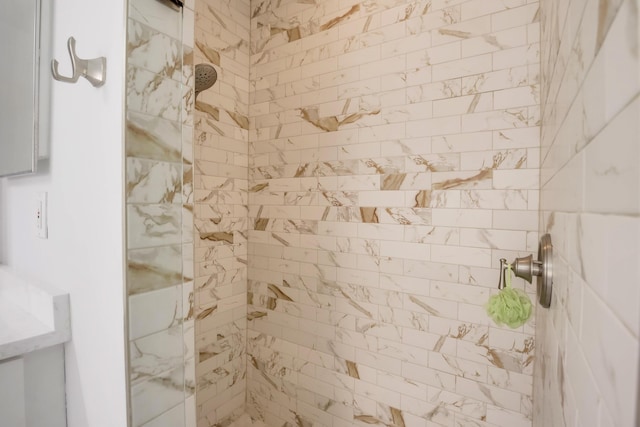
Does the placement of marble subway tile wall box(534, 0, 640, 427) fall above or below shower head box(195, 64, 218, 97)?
below

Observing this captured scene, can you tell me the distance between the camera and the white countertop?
782mm

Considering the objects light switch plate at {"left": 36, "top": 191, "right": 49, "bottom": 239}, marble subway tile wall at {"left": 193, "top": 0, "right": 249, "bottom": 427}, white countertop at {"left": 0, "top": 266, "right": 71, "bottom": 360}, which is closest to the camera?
white countertop at {"left": 0, "top": 266, "right": 71, "bottom": 360}

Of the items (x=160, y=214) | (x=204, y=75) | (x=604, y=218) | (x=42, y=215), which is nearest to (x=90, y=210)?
(x=160, y=214)

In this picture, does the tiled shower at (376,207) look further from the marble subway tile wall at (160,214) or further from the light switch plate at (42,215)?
the light switch plate at (42,215)

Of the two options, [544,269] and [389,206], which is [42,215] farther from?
[544,269]

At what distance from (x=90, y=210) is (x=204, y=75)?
82cm

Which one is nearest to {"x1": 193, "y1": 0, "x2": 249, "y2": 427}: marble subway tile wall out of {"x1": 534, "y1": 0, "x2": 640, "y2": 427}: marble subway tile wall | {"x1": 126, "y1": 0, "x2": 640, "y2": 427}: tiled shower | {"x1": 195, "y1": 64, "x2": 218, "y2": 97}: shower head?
{"x1": 126, "y1": 0, "x2": 640, "y2": 427}: tiled shower

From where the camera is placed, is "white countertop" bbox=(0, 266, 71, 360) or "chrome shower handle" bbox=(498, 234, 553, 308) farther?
"white countertop" bbox=(0, 266, 71, 360)

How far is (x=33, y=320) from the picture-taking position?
0.91 metres

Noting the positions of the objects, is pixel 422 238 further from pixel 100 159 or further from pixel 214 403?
pixel 214 403

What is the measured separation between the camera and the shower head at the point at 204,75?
1270 mm

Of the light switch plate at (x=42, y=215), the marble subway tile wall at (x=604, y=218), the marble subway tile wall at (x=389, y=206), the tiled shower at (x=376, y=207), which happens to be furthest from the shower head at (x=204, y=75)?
the marble subway tile wall at (x=604, y=218)

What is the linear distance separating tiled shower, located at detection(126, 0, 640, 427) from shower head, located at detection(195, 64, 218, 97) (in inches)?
8.7

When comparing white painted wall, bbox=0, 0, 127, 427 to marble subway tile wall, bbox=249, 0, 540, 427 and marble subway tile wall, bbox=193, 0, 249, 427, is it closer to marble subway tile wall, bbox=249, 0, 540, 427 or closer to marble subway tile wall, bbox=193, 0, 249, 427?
marble subway tile wall, bbox=193, 0, 249, 427
